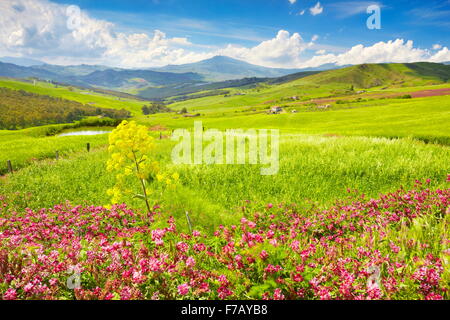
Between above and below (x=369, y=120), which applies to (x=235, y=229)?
below

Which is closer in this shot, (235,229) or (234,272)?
(234,272)

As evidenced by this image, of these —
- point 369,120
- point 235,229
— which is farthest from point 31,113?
point 235,229

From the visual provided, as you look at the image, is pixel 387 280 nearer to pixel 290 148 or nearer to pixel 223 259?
pixel 223 259

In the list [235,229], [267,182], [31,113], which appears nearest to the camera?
[235,229]

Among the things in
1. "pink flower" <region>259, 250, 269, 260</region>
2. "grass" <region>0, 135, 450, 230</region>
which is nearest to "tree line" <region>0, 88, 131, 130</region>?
"grass" <region>0, 135, 450, 230</region>

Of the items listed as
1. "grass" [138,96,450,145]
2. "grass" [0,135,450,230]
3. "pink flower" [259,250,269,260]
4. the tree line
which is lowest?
"grass" [0,135,450,230]

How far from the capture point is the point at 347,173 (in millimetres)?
10719

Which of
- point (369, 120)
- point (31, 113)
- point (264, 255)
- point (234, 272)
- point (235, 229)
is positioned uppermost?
point (31, 113)

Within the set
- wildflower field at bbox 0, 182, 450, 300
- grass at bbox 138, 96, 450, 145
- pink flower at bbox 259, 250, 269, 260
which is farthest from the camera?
grass at bbox 138, 96, 450, 145

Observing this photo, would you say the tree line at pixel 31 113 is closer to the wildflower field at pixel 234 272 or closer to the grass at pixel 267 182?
the grass at pixel 267 182

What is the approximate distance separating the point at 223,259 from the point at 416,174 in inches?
408

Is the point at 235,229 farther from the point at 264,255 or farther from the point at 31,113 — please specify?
the point at 31,113

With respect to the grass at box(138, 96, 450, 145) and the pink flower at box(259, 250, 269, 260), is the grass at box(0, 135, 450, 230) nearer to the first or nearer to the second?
the pink flower at box(259, 250, 269, 260)

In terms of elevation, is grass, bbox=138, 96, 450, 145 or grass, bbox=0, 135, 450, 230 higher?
grass, bbox=138, 96, 450, 145
